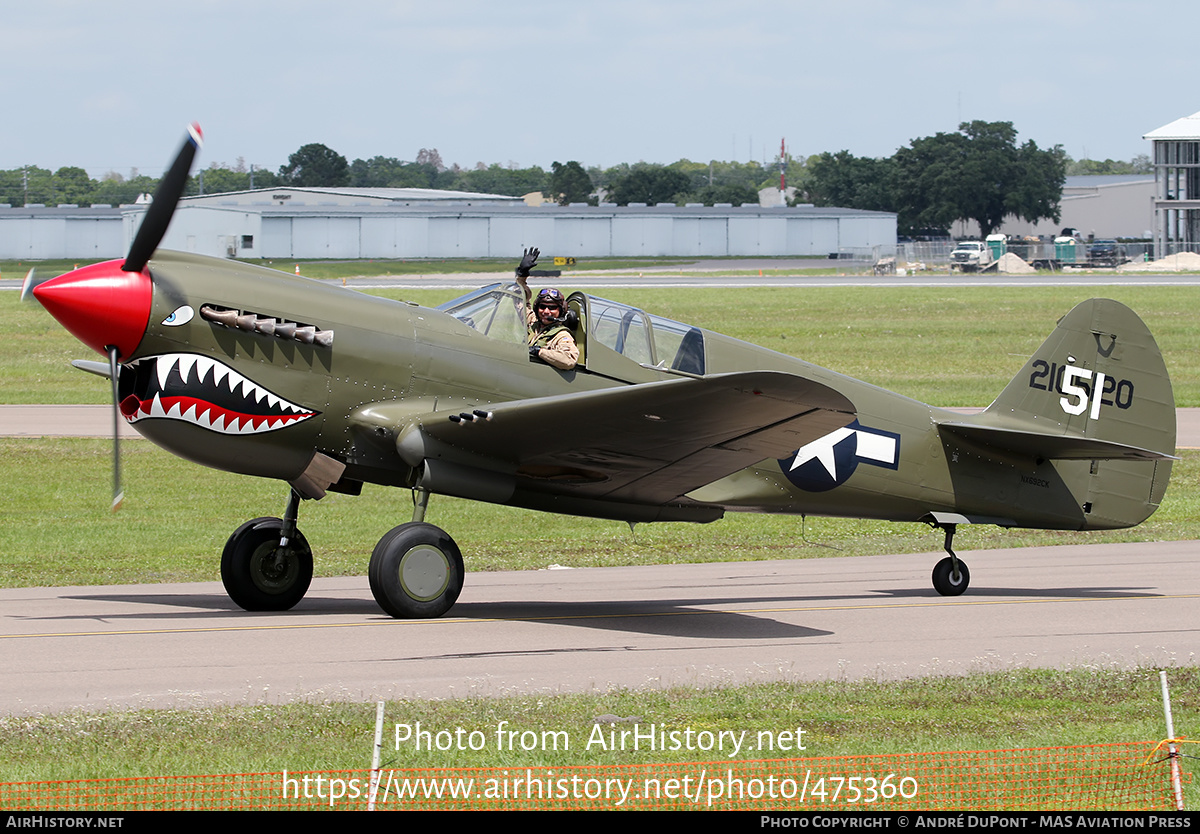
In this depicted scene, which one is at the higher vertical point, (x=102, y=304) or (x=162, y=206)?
(x=162, y=206)

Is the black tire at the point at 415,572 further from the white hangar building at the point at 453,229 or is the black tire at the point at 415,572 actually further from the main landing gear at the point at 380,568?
the white hangar building at the point at 453,229

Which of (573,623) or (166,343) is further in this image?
(573,623)

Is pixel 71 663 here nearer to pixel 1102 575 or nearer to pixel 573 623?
pixel 573 623

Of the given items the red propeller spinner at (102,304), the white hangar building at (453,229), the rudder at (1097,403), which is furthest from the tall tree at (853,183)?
the red propeller spinner at (102,304)

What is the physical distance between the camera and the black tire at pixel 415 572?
1011 centimetres

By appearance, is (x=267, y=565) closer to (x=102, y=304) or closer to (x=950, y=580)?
(x=102, y=304)

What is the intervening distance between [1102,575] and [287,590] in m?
7.71

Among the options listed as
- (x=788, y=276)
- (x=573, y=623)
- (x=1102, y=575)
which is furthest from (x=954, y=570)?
(x=788, y=276)

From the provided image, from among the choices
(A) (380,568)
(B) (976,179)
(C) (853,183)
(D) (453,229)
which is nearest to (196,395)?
(A) (380,568)

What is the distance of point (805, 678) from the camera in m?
8.88

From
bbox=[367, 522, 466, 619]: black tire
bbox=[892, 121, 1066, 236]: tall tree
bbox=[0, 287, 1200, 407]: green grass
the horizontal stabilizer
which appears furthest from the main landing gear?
bbox=[892, 121, 1066, 236]: tall tree

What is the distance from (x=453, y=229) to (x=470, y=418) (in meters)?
89.6

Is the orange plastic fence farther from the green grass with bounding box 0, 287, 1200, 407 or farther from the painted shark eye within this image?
the green grass with bounding box 0, 287, 1200, 407

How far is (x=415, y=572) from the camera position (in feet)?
33.5
